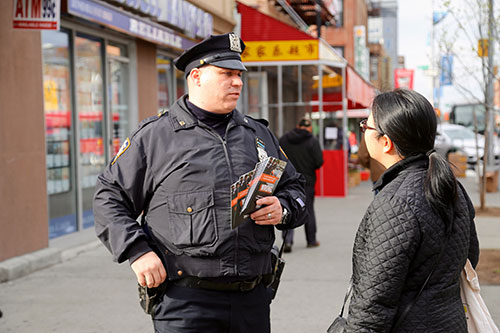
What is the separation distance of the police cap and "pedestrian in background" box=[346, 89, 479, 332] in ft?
2.85

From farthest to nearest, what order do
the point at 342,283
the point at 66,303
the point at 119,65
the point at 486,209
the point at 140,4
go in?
the point at 486,209
the point at 119,65
the point at 140,4
the point at 342,283
the point at 66,303

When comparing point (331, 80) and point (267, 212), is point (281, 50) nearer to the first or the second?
point (331, 80)

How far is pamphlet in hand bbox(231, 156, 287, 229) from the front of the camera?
2.78 metres

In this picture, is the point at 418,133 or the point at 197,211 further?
the point at 197,211

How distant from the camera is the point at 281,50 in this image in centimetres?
1507

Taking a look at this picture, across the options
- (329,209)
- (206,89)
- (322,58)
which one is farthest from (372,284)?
(322,58)

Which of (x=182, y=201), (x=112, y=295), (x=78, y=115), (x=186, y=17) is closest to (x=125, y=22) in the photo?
(x=78, y=115)

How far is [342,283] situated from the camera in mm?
6879

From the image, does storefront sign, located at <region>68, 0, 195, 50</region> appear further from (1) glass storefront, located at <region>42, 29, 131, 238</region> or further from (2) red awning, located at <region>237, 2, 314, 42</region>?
(2) red awning, located at <region>237, 2, 314, 42</region>

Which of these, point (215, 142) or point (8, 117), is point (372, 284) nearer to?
point (215, 142)

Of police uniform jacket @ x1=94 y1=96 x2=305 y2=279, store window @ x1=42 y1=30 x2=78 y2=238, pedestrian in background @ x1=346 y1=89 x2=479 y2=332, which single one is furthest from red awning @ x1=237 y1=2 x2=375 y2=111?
pedestrian in background @ x1=346 y1=89 x2=479 y2=332

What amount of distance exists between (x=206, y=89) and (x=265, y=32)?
40.7 ft

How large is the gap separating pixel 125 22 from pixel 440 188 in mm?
7693

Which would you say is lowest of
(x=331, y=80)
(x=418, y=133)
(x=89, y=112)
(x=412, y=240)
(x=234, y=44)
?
(x=412, y=240)
